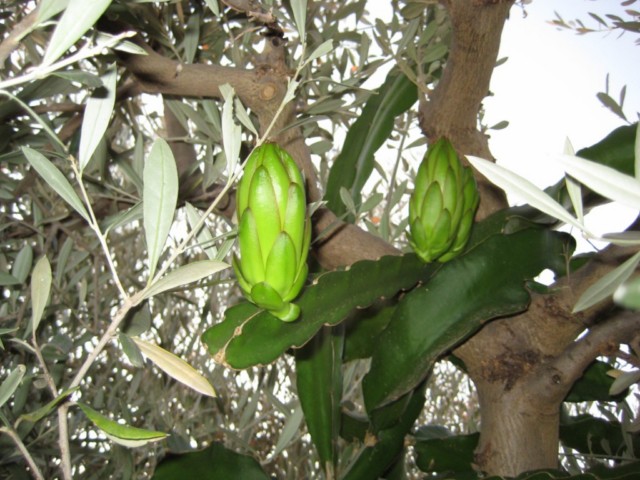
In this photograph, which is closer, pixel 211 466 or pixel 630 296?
pixel 630 296

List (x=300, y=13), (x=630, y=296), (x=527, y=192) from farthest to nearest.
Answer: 1. (x=300, y=13)
2. (x=527, y=192)
3. (x=630, y=296)

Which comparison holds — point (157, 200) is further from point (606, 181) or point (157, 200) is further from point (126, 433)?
point (606, 181)

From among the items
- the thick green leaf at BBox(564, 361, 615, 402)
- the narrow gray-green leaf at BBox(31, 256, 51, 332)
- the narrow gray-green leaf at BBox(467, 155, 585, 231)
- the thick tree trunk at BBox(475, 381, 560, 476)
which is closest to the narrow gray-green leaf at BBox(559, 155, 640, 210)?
the narrow gray-green leaf at BBox(467, 155, 585, 231)

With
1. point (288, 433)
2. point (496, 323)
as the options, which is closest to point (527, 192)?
point (496, 323)

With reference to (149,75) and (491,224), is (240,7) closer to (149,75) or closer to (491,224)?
(149,75)

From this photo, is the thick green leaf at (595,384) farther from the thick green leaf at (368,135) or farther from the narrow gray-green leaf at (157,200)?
the narrow gray-green leaf at (157,200)

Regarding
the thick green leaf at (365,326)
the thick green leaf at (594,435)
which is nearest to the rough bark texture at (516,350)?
the thick green leaf at (365,326)
